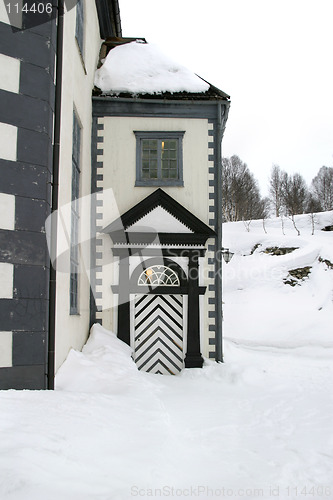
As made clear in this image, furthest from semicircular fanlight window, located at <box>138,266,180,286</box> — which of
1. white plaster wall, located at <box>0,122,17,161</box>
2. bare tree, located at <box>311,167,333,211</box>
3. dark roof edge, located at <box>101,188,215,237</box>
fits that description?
bare tree, located at <box>311,167,333,211</box>

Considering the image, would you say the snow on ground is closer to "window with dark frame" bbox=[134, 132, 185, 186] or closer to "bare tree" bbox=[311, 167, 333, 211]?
"window with dark frame" bbox=[134, 132, 185, 186]

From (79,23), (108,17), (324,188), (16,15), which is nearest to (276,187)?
(324,188)

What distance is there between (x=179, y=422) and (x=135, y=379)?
1975mm

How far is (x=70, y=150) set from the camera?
7.80 m

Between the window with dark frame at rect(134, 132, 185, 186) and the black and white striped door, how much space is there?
9.62 ft

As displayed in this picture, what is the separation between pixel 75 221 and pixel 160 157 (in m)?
3.23

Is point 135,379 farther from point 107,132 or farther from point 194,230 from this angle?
point 107,132

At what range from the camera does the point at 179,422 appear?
6.02 metres

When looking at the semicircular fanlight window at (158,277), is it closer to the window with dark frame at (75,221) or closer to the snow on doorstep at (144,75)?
the window with dark frame at (75,221)

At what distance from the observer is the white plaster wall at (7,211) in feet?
18.1

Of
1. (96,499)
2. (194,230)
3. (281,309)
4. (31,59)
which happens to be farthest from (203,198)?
(281,309)

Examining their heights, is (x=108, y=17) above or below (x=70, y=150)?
above

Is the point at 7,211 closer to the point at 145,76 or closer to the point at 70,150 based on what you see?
the point at 70,150

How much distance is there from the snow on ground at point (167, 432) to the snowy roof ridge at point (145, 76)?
5.89 meters
